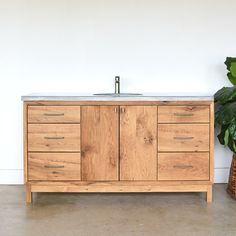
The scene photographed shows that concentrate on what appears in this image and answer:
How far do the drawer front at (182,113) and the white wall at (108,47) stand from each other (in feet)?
2.05

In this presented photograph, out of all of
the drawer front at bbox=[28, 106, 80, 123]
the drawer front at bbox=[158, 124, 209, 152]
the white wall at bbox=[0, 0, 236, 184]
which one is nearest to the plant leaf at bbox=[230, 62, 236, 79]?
the white wall at bbox=[0, 0, 236, 184]

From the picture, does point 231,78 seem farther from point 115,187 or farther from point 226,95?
point 115,187

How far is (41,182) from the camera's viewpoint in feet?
10.2

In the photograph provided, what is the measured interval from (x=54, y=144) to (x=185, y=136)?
3.39 ft

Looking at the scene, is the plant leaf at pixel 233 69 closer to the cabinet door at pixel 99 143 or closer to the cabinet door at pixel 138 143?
the cabinet door at pixel 138 143

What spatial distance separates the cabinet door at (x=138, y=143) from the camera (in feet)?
10.1

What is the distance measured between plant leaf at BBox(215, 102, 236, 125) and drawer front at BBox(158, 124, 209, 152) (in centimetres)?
12

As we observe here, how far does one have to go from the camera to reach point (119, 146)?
3105mm

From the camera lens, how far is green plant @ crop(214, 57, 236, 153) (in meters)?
3.06

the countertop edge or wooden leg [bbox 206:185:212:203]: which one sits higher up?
the countertop edge

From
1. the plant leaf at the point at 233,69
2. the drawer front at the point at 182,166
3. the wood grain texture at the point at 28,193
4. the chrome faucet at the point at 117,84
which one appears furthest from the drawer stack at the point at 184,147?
the wood grain texture at the point at 28,193

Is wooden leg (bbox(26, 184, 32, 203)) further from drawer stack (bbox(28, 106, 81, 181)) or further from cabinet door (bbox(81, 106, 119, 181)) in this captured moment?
cabinet door (bbox(81, 106, 119, 181))

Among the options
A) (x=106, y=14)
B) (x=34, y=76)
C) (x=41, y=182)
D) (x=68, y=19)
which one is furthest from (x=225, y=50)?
(x=41, y=182)

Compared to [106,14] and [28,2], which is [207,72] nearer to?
[106,14]
